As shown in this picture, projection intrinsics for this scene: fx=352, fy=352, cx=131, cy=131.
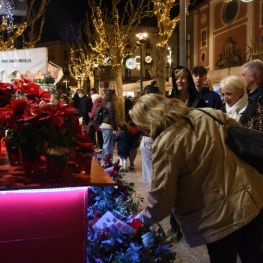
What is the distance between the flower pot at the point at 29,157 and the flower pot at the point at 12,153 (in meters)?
0.18

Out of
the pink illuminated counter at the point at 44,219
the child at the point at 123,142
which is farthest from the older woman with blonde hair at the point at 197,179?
the child at the point at 123,142

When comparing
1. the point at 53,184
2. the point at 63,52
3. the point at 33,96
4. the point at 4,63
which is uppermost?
the point at 63,52

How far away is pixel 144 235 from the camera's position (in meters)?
2.63

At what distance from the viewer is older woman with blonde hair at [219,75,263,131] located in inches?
135

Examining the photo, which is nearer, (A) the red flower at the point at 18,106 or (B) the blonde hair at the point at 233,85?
(A) the red flower at the point at 18,106

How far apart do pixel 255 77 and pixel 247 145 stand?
6.60 ft

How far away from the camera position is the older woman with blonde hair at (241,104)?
342 centimetres

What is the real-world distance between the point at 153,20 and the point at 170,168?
5793 cm

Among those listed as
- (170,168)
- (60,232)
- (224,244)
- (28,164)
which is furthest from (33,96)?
(224,244)

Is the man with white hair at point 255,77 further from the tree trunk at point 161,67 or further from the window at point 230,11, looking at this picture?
the window at point 230,11

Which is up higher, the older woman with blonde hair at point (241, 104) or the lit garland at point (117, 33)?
the lit garland at point (117, 33)

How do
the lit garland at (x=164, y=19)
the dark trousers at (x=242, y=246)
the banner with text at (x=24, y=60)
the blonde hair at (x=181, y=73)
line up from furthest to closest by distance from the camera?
the lit garland at (x=164, y=19)
the banner with text at (x=24, y=60)
the blonde hair at (x=181, y=73)
the dark trousers at (x=242, y=246)

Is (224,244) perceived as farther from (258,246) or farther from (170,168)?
(170,168)

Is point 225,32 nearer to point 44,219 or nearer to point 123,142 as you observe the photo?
point 123,142
